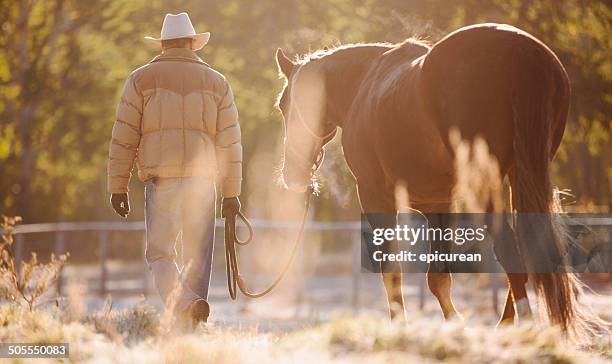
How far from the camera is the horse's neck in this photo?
824cm

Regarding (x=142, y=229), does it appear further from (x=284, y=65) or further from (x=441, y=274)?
(x=441, y=274)

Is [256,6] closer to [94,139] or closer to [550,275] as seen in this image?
[94,139]

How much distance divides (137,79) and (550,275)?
2.95 m

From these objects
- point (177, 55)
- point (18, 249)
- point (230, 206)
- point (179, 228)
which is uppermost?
point (177, 55)

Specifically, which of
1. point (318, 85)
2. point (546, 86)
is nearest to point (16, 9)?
point (318, 85)

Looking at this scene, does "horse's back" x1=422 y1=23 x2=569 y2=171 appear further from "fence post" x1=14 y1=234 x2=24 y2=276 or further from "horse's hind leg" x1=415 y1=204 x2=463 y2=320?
"fence post" x1=14 y1=234 x2=24 y2=276

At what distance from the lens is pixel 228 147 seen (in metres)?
7.18

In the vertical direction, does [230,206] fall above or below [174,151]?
below

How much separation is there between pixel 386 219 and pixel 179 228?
56.6 inches

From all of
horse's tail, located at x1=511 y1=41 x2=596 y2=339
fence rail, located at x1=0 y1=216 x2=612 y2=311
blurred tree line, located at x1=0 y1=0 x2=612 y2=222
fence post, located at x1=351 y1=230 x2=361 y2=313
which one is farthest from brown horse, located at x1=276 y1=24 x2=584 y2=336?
fence post, located at x1=351 y1=230 x2=361 y2=313

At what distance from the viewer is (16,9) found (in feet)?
71.4

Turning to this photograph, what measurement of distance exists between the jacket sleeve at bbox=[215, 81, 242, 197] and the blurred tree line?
463 centimetres

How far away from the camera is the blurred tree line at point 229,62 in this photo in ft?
45.4

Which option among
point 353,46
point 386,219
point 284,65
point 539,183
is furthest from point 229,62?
point 539,183
